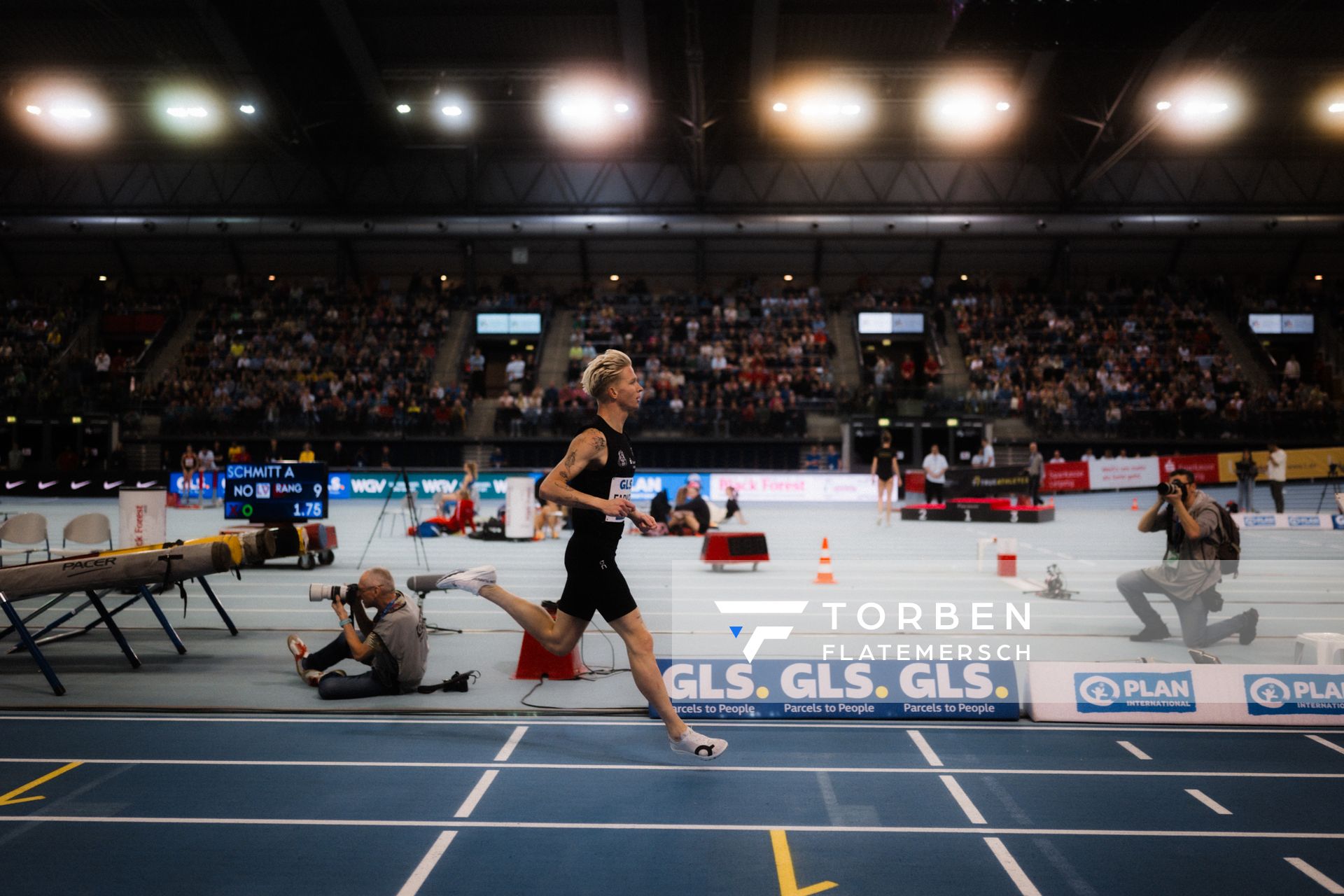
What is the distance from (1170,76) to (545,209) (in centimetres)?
2251

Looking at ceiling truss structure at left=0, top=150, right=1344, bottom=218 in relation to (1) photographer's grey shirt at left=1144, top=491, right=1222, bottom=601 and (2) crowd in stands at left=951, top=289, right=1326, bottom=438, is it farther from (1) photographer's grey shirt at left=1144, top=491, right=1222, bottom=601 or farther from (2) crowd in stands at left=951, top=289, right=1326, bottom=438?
(1) photographer's grey shirt at left=1144, top=491, right=1222, bottom=601

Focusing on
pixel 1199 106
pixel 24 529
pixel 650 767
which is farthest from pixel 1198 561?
pixel 1199 106

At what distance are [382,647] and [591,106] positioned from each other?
27.7m

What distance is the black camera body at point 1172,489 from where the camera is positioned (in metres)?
7.28

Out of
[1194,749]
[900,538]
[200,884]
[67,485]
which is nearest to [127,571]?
[200,884]

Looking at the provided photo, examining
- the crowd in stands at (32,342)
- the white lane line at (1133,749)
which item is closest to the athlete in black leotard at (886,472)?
the white lane line at (1133,749)

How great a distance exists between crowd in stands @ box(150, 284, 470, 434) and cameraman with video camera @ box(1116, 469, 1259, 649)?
27.9m

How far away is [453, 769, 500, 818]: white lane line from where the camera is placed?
455cm

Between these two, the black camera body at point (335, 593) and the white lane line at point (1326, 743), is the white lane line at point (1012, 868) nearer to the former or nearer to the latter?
the white lane line at point (1326, 743)

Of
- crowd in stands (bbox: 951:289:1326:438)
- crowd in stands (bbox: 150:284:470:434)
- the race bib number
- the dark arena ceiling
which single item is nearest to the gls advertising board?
the race bib number

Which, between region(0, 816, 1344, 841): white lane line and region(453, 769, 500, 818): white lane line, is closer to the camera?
region(0, 816, 1344, 841): white lane line

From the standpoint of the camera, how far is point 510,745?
5.59 metres

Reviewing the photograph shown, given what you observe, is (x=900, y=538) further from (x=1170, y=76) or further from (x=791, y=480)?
(x=1170, y=76)

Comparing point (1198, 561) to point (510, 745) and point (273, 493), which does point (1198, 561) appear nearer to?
point (510, 745)
